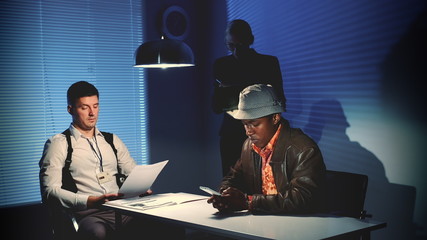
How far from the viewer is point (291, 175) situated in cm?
216

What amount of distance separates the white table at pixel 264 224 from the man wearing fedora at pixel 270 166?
0.06 m

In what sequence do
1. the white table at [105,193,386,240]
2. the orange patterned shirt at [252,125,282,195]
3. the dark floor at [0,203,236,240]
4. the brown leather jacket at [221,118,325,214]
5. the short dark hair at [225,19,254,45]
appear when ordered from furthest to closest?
1. the dark floor at [0,203,236,240]
2. the short dark hair at [225,19,254,45]
3. the orange patterned shirt at [252,125,282,195]
4. the brown leather jacket at [221,118,325,214]
5. the white table at [105,193,386,240]

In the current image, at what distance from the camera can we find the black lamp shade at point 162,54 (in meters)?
2.67

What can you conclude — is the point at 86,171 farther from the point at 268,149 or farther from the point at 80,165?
the point at 268,149

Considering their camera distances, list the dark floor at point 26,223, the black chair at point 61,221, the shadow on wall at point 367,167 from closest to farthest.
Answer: the black chair at point 61,221, the shadow on wall at point 367,167, the dark floor at point 26,223

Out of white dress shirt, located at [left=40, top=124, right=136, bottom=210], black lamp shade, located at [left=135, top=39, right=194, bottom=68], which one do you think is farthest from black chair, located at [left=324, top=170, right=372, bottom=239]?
white dress shirt, located at [left=40, top=124, right=136, bottom=210]

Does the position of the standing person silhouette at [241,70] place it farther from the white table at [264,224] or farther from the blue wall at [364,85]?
the white table at [264,224]

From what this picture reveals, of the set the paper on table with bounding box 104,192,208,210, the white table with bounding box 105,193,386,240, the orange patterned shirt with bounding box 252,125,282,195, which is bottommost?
the paper on table with bounding box 104,192,208,210

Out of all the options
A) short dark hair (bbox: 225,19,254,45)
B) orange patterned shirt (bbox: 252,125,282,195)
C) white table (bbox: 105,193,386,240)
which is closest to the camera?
white table (bbox: 105,193,386,240)

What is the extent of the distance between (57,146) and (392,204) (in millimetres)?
2150

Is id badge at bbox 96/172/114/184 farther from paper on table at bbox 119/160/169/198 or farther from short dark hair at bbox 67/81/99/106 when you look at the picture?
short dark hair at bbox 67/81/99/106

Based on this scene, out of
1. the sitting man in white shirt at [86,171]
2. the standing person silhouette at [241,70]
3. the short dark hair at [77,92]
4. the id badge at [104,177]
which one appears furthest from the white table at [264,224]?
the standing person silhouette at [241,70]

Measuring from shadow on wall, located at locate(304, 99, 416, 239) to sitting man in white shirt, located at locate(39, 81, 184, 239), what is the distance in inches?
50.8

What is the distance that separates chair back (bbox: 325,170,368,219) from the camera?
204 centimetres
